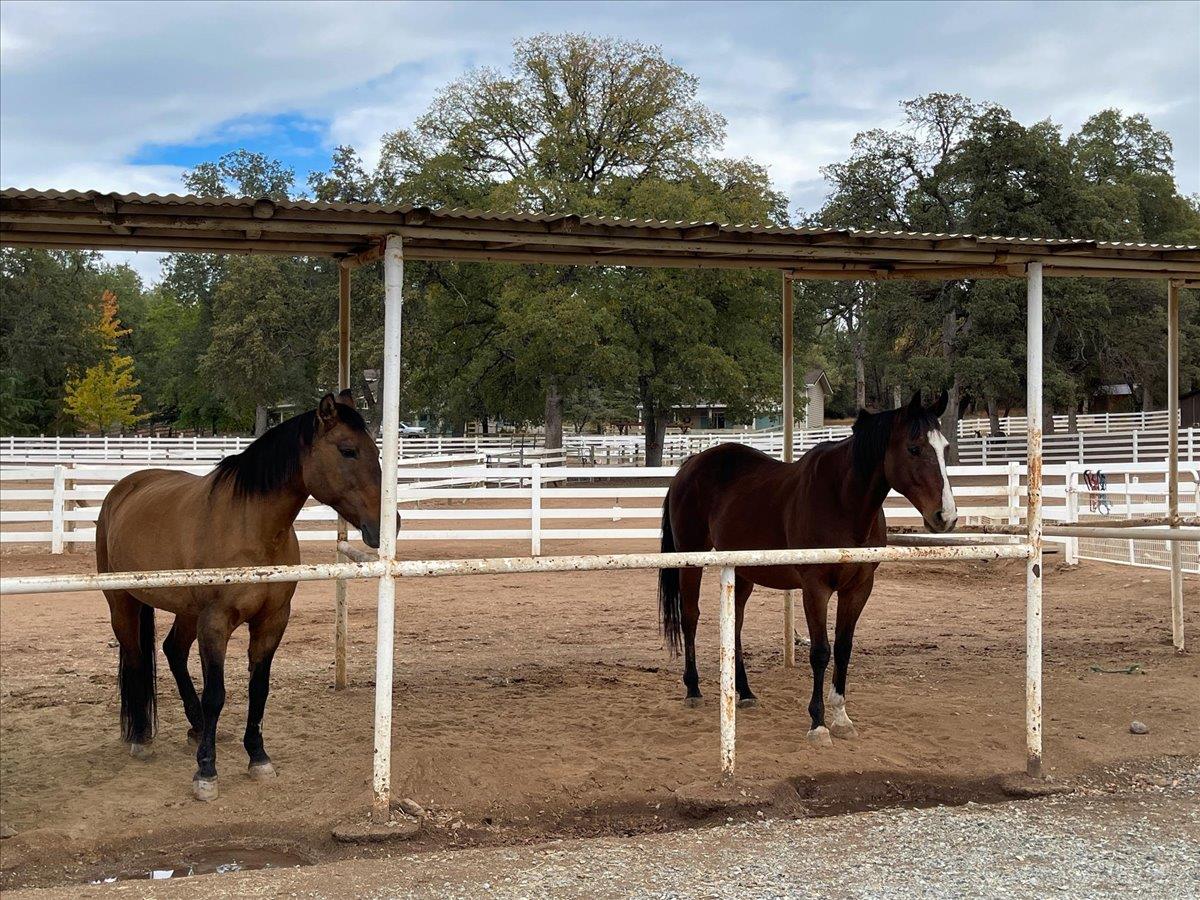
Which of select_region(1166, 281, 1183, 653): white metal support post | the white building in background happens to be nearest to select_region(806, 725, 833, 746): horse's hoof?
select_region(1166, 281, 1183, 653): white metal support post

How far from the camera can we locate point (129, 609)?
5504mm

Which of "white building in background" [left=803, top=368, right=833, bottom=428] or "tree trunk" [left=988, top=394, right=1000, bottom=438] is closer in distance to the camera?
"tree trunk" [left=988, top=394, right=1000, bottom=438]

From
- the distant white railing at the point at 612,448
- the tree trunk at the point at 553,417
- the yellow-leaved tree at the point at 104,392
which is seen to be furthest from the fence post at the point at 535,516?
the yellow-leaved tree at the point at 104,392

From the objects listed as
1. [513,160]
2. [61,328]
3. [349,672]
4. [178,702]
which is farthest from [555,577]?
[61,328]

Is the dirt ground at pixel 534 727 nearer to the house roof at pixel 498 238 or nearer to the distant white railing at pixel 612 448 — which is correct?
the house roof at pixel 498 238

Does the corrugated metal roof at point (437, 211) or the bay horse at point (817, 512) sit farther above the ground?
the corrugated metal roof at point (437, 211)

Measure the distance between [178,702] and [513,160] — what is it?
2884cm

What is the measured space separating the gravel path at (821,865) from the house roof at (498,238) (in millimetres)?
2561

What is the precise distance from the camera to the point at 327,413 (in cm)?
488

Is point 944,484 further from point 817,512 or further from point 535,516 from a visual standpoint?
point 535,516

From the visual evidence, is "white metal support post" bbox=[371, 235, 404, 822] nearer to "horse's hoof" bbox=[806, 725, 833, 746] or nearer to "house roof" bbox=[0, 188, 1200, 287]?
"house roof" bbox=[0, 188, 1200, 287]

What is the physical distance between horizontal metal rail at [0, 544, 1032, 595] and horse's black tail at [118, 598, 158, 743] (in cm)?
95

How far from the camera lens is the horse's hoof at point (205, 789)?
15.4ft

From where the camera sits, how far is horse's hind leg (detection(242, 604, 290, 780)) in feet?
16.3
